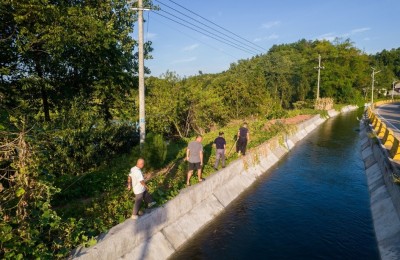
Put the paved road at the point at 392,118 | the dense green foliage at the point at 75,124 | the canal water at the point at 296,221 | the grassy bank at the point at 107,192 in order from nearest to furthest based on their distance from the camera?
the dense green foliage at the point at 75,124
the grassy bank at the point at 107,192
the canal water at the point at 296,221
the paved road at the point at 392,118

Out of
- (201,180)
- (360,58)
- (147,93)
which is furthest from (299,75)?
(201,180)

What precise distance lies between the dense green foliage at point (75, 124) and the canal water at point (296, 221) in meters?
2.44

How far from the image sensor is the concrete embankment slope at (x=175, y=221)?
7703mm

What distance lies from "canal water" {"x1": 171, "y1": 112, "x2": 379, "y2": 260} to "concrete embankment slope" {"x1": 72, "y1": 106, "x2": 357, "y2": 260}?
390 millimetres

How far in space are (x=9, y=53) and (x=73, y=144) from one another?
4815 millimetres

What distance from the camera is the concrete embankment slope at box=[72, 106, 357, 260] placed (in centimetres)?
770

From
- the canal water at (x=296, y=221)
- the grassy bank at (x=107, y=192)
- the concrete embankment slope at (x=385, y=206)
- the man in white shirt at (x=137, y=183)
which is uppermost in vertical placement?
the man in white shirt at (x=137, y=183)

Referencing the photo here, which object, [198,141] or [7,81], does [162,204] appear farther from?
[7,81]

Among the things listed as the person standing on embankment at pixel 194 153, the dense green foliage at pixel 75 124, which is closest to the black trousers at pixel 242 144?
the dense green foliage at pixel 75 124

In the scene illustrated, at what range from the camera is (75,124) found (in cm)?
1325

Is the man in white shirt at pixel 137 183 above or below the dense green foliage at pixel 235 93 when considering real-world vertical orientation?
below

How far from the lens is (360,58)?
8012 cm

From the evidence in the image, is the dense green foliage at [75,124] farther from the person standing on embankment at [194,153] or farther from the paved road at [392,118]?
the paved road at [392,118]

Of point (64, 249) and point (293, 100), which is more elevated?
point (293, 100)
